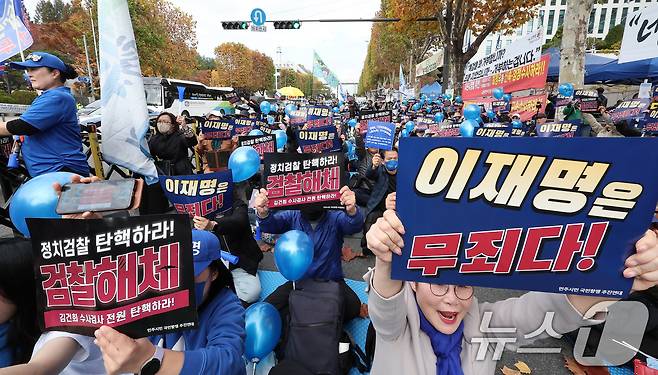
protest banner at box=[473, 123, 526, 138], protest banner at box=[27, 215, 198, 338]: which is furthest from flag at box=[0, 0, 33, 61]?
protest banner at box=[473, 123, 526, 138]

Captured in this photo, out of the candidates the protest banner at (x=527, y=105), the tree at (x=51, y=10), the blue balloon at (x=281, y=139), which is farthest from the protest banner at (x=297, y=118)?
the tree at (x=51, y=10)

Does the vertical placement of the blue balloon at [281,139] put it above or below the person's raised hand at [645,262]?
above

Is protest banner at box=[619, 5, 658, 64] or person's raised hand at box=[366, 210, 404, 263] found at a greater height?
protest banner at box=[619, 5, 658, 64]

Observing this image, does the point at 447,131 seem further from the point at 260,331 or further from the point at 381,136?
the point at 260,331

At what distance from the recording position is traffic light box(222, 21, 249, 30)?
16906 mm

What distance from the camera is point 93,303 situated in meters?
1.17

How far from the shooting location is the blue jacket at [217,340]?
1.26m

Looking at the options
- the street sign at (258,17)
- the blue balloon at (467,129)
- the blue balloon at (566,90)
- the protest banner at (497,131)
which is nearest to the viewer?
the protest banner at (497,131)

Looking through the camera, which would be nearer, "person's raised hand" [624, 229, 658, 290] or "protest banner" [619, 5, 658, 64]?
"person's raised hand" [624, 229, 658, 290]

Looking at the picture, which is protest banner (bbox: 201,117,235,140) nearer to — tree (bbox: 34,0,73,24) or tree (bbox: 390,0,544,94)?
tree (bbox: 390,0,544,94)

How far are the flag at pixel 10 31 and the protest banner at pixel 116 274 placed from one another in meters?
3.97

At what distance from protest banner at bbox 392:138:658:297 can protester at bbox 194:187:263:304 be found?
2312mm

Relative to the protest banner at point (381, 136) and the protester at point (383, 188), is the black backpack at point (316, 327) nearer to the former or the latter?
the protester at point (383, 188)

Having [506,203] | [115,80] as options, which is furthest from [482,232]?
[115,80]
